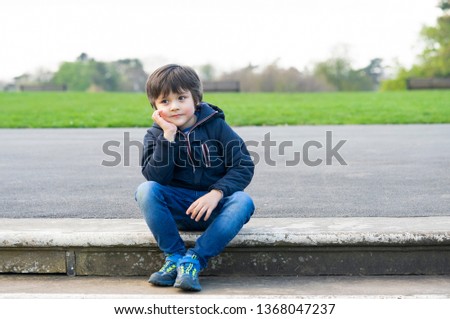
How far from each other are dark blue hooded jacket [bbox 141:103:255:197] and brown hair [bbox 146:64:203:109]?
14 cm

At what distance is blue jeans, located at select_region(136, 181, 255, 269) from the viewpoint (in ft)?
10.8

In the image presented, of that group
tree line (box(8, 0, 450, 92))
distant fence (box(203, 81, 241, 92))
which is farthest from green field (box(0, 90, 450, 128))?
tree line (box(8, 0, 450, 92))

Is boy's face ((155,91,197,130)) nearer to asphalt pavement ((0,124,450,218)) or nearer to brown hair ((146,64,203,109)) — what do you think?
brown hair ((146,64,203,109))

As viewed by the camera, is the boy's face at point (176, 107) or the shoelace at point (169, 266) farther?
the boy's face at point (176, 107)

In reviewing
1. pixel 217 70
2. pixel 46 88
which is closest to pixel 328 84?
pixel 217 70

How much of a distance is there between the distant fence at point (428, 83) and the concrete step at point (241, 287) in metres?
27.4

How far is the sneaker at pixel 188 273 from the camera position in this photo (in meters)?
3.13

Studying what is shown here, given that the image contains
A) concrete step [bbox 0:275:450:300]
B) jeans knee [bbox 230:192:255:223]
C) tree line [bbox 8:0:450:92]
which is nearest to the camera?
concrete step [bbox 0:275:450:300]

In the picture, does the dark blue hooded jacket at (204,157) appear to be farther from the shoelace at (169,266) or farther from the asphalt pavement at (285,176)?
the asphalt pavement at (285,176)

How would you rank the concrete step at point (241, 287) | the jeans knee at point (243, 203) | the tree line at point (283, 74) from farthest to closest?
the tree line at point (283, 74) < the jeans knee at point (243, 203) < the concrete step at point (241, 287)

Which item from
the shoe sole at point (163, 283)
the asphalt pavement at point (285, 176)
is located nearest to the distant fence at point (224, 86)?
the asphalt pavement at point (285, 176)

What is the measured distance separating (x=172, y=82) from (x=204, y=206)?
0.64 metres

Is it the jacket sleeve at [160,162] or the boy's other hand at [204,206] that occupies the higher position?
the jacket sleeve at [160,162]

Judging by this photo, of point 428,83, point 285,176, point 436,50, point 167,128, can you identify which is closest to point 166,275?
point 167,128
